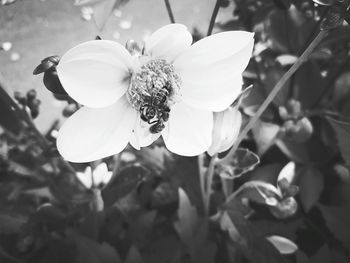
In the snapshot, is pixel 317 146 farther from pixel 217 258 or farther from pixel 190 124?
pixel 190 124

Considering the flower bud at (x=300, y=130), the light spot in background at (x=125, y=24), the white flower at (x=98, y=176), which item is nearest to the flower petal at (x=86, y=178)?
the white flower at (x=98, y=176)

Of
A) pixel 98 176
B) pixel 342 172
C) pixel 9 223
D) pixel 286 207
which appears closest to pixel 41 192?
pixel 9 223

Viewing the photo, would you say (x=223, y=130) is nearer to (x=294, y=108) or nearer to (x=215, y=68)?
(x=215, y=68)

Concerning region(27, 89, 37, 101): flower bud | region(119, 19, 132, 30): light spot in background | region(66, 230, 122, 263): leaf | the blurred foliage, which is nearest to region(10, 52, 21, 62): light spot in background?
the blurred foliage

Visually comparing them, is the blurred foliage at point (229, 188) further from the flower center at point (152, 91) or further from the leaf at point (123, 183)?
the flower center at point (152, 91)

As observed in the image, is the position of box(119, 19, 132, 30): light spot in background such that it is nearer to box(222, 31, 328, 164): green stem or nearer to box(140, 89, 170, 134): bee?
box(222, 31, 328, 164): green stem

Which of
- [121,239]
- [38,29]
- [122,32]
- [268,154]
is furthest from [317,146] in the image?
[38,29]

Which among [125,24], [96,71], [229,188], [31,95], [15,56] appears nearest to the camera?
[96,71]
